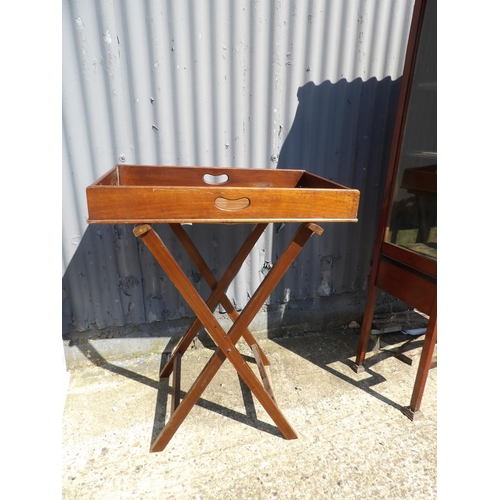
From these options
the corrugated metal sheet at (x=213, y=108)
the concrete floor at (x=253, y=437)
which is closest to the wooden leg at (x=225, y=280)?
the concrete floor at (x=253, y=437)

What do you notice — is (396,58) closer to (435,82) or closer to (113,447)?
(435,82)

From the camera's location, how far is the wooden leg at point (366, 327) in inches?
89.0

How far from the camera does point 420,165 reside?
1.95 meters

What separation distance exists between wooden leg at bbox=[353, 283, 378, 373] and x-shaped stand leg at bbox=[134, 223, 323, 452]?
80cm

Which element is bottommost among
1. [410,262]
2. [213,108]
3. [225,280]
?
[225,280]

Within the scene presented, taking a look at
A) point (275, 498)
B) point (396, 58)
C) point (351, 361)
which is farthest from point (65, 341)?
point (396, 58)

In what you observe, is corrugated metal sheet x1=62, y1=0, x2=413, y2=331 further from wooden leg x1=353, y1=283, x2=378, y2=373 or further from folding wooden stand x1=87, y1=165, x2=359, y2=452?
wooden leg x1=353, y1=283, x2=378, y2=373

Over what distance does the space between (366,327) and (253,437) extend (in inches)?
40.9

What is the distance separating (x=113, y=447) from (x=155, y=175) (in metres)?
1.48

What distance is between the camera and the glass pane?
1.82m

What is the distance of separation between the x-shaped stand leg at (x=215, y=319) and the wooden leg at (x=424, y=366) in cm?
74

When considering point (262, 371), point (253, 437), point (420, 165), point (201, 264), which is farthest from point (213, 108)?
point (253, 437)

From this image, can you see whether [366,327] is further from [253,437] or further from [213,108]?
[213,108]

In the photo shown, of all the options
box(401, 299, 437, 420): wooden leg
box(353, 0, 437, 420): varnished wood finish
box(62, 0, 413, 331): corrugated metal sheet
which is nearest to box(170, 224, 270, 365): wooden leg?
box(62, 0, 413, 331): corrugated metal sheet
